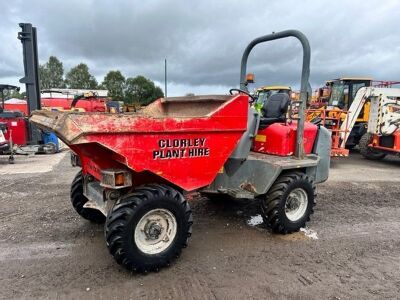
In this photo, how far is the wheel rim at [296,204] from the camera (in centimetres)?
420

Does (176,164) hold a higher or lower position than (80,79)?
lower

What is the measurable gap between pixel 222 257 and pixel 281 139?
1.61 metres

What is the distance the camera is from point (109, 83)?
178 ft

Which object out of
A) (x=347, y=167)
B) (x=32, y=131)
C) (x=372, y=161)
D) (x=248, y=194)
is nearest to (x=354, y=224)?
(x=248, y=194)

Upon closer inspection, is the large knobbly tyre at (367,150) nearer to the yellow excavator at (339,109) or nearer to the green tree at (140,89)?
the yellow excavator at (339,109)

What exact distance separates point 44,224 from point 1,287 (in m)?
1.44

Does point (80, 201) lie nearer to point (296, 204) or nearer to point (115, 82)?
point (296, 204)

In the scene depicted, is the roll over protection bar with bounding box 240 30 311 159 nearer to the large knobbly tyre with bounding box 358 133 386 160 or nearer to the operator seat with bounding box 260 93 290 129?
the operator seat with bounding box 260 93 290 129

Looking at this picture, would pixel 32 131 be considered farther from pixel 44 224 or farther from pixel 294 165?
pixel 294 165

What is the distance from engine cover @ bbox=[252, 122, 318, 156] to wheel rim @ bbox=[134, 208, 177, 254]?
70.0 inches

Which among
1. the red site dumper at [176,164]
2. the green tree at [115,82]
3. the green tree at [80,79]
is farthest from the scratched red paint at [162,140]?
the green tree at [80,79]

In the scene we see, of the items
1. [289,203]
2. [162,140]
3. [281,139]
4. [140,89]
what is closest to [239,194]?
[289,203]

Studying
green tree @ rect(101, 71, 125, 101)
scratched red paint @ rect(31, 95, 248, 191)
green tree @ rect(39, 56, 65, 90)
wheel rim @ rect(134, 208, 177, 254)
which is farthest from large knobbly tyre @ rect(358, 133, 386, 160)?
green tree @ rect(39, 56, 65, 90)

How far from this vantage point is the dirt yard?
9.73 ft
